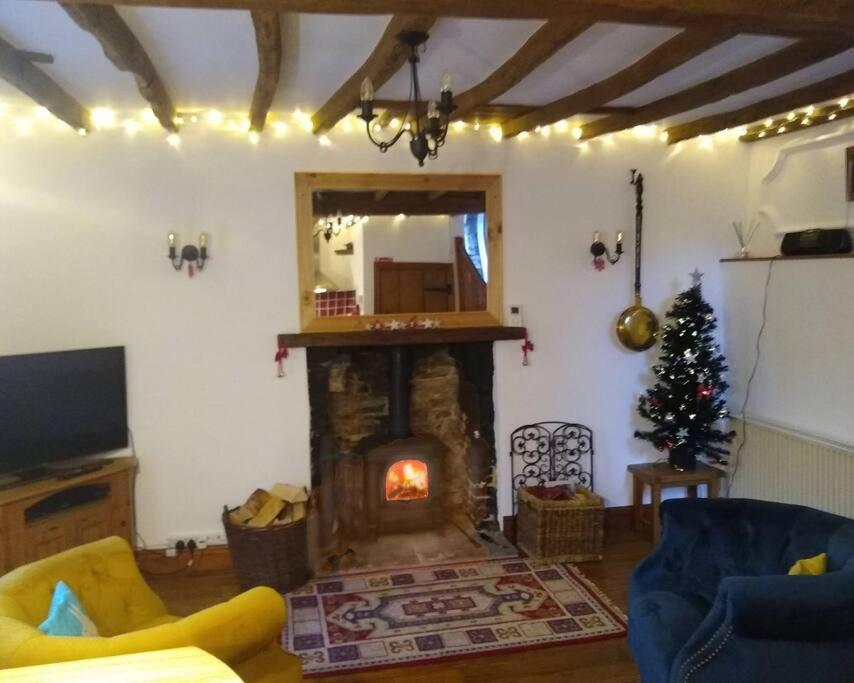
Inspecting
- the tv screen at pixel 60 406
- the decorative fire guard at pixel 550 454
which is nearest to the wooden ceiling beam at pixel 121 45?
the tv screen at pixel 60 406

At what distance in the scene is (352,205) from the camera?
4059 millimetres

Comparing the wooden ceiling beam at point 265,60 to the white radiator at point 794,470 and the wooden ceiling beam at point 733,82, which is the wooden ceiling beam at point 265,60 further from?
the white radiator at point 794,470

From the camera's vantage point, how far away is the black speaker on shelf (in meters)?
3.64

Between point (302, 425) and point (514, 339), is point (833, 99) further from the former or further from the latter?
point (302, 425)

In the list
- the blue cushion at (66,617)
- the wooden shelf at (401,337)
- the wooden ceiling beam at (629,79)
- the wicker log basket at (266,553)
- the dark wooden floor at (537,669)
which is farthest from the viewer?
→ the wooden shelf at (401,337)

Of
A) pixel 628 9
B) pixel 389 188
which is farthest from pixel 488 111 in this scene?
pixel 628 9

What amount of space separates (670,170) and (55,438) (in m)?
3.67

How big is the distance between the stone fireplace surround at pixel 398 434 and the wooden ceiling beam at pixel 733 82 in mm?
1441

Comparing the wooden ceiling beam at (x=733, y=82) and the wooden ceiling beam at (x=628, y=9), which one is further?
the wooden ceiling beam at (x=733, y=82)

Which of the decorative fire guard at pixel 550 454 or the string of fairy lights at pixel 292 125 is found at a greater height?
the string of fairy lights at pixel 292 125

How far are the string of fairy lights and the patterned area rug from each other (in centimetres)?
237

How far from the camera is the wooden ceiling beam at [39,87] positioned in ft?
8.79

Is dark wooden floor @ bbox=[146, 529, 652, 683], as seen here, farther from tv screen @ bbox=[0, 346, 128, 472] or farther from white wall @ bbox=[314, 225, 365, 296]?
white wall @ bbox=[314, 225, 365, 296]

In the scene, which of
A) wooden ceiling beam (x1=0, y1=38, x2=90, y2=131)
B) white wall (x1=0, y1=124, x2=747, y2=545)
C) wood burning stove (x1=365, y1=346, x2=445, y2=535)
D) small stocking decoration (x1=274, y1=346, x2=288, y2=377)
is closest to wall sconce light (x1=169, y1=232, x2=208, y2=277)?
white wall (x1=0, y1=124, x2=747, y2=545)
